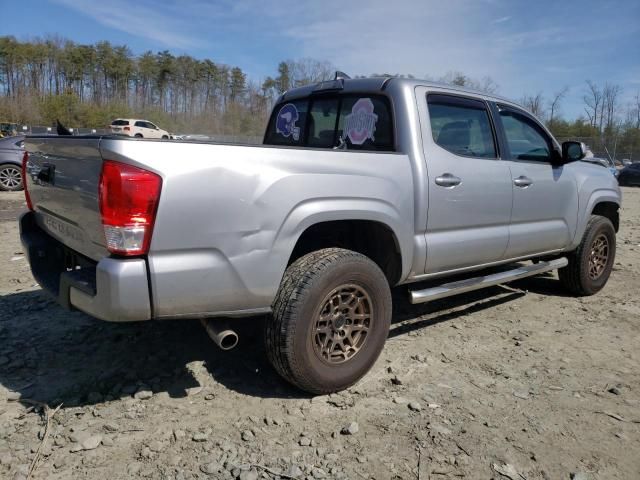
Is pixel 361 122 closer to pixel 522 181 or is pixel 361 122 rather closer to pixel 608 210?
pixel 522 181

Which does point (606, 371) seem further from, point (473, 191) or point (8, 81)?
point (8, 81)

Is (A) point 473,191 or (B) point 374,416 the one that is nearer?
(B) point 374,416

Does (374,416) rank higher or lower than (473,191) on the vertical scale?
lower

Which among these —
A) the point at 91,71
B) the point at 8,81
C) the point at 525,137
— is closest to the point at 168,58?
the point at 91,71

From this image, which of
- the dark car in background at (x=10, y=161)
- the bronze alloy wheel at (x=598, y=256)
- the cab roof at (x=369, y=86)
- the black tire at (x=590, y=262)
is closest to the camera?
the cab roof at (x=369, y=86)

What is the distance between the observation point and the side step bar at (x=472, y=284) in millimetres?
3521

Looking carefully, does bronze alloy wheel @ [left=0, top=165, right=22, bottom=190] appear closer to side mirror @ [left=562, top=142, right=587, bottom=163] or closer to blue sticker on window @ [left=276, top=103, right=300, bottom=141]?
blue sticker on window @ [left=276, top=103, right=300, bottom=141]

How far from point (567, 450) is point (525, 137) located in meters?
2.86

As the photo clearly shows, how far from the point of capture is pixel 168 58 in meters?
75.4

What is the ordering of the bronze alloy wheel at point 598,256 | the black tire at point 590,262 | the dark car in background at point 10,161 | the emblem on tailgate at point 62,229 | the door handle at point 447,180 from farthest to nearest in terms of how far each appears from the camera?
1. the dark car in background at point 10,161
2. the bronze alloy wheel at point 598,256
3. the black tire at point 590,262
4. the door handle at point 447,180
5. the emblem on tailgate at point 62,229

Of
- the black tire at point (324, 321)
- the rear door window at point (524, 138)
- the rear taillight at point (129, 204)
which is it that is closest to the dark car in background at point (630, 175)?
the rear door window at point (524, 138)

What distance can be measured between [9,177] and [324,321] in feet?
41.4

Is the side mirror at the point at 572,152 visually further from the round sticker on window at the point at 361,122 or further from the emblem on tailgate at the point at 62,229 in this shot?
the emblem on tailgate at the point at 62,229

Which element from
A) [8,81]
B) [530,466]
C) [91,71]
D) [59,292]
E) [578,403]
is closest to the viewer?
[530,466]
